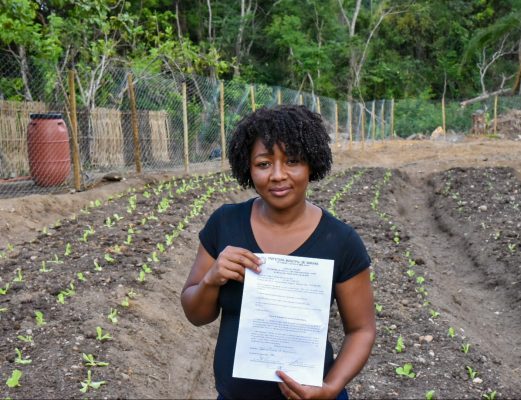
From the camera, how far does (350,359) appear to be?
1.95 m

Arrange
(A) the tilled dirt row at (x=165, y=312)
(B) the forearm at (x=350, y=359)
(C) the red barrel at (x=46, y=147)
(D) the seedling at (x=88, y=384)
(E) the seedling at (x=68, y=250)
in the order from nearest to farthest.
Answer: (B) the forearm at (x=350, y=359) < (D) the seedling at (x=88, y=384) < (A) the tilled dirt row at (x=165, y=312) < (E) the seedling at (x=68, y=250) < (C) the red barrel at (x=46, y=147)

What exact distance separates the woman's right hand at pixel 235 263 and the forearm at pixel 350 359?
1.30 feet

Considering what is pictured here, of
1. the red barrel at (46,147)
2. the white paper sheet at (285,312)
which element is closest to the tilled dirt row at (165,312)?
the red barrel at (46,147)

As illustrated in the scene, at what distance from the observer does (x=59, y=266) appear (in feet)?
20.3

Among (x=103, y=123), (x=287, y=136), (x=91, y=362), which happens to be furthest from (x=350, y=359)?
(x=103, y=123)

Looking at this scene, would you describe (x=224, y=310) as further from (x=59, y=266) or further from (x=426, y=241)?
(x=426, y=241)

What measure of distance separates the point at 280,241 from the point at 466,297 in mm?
5646

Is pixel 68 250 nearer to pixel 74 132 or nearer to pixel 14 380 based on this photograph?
pixel 14 380

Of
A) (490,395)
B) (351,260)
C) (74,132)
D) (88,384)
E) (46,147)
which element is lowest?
(490,395)

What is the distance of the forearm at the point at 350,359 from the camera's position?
1910 millimetres

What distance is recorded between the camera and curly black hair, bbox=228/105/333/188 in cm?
200

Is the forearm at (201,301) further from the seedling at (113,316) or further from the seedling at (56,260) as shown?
the seedling at (56,260)

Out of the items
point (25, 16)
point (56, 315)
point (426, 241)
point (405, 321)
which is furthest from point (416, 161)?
point (56, 315)

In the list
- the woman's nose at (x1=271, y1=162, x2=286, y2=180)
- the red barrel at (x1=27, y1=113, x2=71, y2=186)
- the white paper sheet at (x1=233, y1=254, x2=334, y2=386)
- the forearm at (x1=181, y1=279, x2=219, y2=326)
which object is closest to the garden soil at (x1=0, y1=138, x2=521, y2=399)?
the red barrel at (x1=27, y1=113, x2=71, y2=186)
